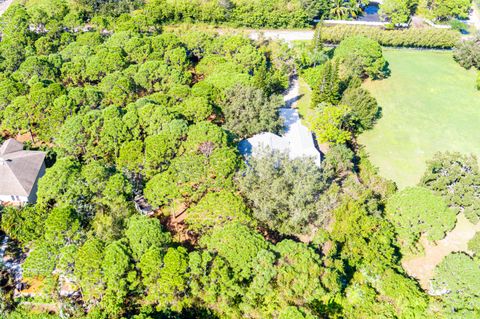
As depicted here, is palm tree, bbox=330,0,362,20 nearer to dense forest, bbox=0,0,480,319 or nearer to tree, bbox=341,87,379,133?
dense forest, bbox=0,0,480,319

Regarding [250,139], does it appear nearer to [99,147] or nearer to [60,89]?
[99,147]

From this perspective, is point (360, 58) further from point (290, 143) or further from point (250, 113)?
point (250, 113)

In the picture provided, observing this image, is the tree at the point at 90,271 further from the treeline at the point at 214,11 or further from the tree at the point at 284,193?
→ the treeline at the point at 214,11

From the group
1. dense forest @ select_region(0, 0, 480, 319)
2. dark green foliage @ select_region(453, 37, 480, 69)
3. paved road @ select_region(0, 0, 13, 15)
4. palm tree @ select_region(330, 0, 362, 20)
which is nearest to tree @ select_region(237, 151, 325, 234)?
dense forest @ select_region(0, 0, 480, 319)

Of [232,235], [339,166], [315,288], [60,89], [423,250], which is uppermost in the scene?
[60,89]

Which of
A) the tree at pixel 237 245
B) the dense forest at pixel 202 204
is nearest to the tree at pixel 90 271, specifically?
the dense forest at pixel 202 204

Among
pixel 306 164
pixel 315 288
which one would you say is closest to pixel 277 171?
pixel 306 164
